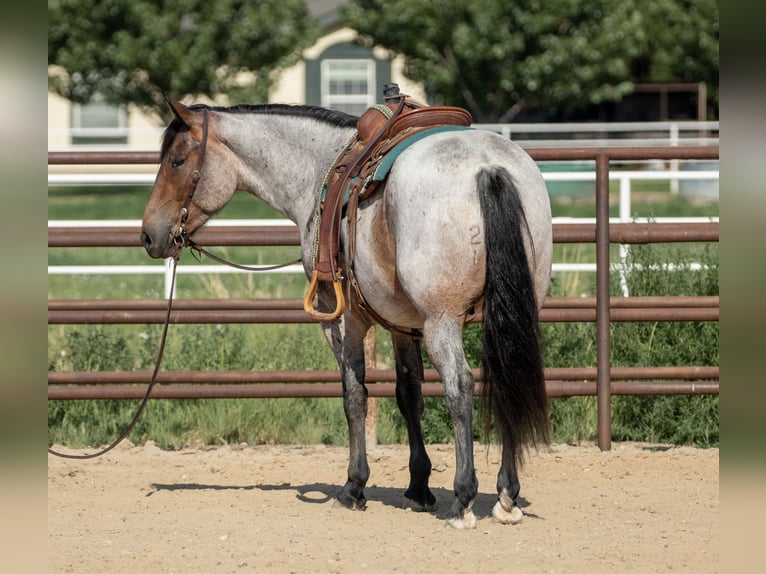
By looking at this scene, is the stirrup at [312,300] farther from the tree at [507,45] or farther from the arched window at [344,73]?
the arched window at [344,73]

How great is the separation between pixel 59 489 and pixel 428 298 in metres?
2.45

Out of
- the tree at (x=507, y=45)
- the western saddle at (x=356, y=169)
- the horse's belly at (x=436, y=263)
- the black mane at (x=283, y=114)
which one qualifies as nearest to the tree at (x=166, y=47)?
the tree at (x=507, y=45)

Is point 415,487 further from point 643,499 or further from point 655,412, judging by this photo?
point 655,412

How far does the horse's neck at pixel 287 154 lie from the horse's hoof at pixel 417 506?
1.40 meters

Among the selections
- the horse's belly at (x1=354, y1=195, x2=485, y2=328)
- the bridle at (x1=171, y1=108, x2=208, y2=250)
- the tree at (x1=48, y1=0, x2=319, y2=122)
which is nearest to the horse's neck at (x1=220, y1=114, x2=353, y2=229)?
the bridle at (x1=171, y1=108, x2=208, y2=250)

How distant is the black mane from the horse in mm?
14

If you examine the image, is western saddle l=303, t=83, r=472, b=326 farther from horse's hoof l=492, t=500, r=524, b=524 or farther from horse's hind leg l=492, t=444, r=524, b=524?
horse's hoof l=492, t=500, r=524, b=524

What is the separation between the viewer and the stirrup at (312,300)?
4.79m

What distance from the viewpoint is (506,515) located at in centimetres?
463

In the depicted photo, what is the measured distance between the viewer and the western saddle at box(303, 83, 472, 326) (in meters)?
4.67

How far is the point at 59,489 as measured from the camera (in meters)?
5.57

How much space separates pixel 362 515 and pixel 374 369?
59.5 inches
